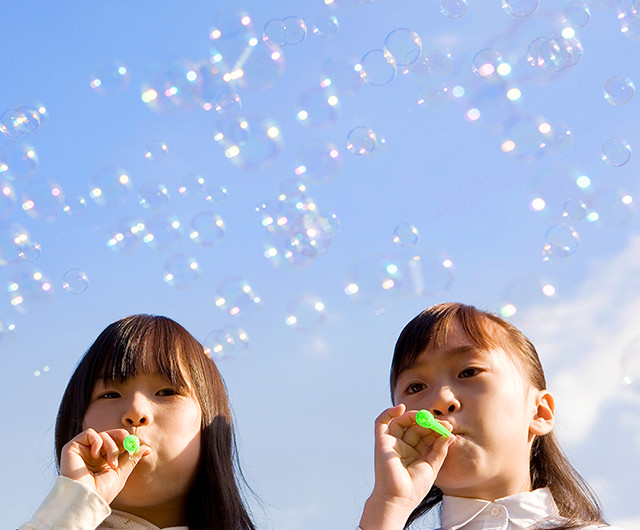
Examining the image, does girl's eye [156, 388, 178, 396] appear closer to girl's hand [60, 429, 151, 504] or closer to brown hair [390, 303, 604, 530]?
girl's hand [60, 429, 151, 504]

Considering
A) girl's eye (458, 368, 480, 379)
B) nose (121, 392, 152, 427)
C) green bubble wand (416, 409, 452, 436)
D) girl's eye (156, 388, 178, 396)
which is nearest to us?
green bubble wand (416, 409, 452, 436)

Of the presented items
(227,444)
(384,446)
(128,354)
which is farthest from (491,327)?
(128,354)

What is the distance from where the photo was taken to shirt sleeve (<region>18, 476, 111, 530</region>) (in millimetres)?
2906

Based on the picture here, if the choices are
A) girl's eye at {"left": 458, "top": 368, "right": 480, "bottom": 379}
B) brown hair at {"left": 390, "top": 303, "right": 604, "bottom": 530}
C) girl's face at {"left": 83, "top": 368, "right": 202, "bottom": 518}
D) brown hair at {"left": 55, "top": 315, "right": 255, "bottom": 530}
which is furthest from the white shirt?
girl's eye at {"left": 458, "top": 368, "right": 480, "bottom": 379}

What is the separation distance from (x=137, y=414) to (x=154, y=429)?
0.09 meters

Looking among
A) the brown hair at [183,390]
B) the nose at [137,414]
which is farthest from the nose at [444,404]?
the nose at [137,414]

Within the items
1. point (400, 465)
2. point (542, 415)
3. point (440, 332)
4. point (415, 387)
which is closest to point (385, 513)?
point (400, 465)

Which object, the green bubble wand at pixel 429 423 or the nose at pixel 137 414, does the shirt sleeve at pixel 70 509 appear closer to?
the nose at pixel 137 414

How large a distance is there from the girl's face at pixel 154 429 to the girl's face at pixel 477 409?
89cm

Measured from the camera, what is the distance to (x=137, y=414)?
10.5ft

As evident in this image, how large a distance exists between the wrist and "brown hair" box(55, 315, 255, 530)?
0.74m

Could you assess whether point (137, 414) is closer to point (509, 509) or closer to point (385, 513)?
point (385, 513)

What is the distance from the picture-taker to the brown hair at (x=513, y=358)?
347cm

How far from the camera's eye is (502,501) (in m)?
3.16
